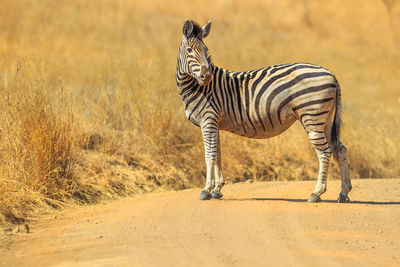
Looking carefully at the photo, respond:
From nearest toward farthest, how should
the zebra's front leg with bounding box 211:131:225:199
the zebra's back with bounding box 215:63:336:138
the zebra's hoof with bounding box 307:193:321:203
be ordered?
the zebra's back with bounding box 215:63:336:138 → the zebra's hoof with bounding box 307:193:321:203 → the zebra's front leg with bounding box 211:131:225:199

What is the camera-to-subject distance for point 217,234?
5578mm

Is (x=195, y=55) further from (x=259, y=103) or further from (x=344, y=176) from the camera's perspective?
(x=344, y=176)

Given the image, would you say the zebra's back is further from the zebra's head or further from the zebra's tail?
the zebra's head

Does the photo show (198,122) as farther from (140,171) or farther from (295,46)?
(295,46)

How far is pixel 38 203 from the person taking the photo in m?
7.20

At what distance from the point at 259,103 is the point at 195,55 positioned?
3.44 ft

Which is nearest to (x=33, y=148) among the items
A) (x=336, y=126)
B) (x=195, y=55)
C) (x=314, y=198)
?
(x=195, y=55)

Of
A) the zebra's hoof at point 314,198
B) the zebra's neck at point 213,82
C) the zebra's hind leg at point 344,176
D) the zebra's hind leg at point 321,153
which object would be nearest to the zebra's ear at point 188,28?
the zebra's neck at point 213,82

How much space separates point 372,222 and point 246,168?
15.2ft

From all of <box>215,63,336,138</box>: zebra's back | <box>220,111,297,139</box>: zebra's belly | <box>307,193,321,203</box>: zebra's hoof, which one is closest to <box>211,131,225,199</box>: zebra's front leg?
<box>220,111,297,139</box>: zebra's belly

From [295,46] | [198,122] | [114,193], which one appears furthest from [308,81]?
[295,46]

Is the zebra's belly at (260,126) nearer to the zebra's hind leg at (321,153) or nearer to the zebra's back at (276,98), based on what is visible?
the zebra's back at (276,98)

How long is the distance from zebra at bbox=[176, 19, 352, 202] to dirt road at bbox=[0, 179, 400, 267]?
2.02 feet

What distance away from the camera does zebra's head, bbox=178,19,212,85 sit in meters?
6.98
